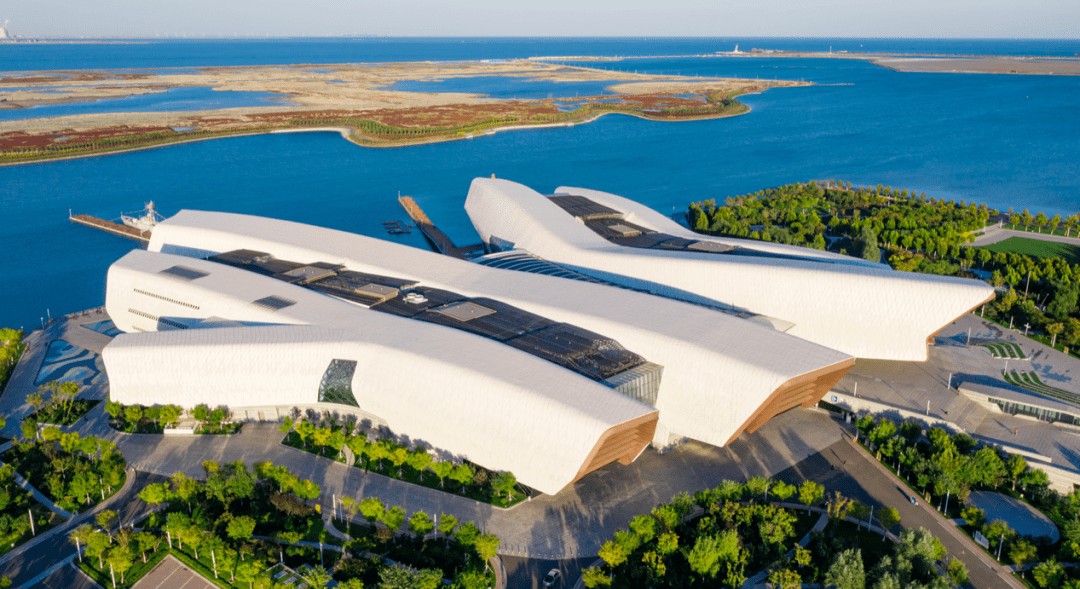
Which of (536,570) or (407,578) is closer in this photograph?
(407,578)

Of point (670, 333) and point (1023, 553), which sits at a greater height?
point (670, 333)

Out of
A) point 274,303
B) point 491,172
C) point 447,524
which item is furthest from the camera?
point 491,172

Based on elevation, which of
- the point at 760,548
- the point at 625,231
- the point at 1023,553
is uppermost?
the point at 625,231

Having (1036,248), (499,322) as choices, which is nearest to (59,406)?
(499,322)

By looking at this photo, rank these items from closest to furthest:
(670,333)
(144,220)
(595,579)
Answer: (595,579) < (670,333) < (144,220)

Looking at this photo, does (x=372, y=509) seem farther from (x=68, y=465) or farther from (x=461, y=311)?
(x=68, y=465)

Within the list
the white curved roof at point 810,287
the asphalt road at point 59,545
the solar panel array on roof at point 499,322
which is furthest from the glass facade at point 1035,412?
the asphalt road at point 59,545
